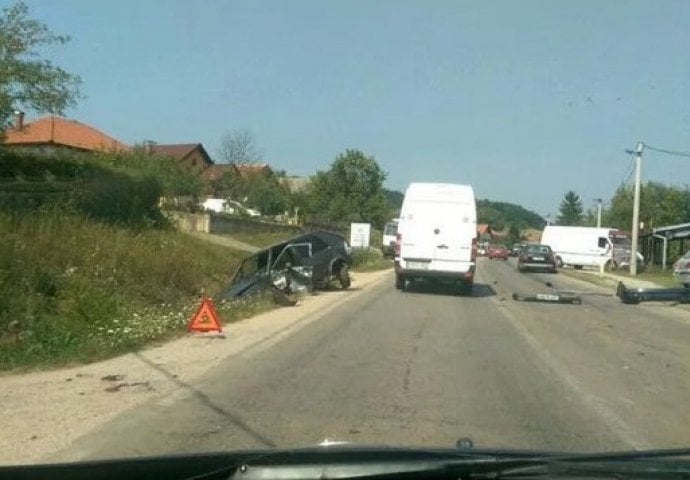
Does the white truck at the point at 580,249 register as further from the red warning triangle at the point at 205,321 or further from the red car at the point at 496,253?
the red warning triangle at the point at 205,321

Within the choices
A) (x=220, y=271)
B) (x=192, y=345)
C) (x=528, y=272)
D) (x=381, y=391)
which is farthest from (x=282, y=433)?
(x=528, y=272)

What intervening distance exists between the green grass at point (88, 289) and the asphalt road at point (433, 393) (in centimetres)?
225

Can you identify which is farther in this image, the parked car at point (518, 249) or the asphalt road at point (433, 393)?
the parked car at point (518, 249)

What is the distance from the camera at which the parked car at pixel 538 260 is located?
49.1 meters

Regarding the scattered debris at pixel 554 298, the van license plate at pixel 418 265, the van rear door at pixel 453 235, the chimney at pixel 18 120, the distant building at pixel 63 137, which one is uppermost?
the distant building at pixel 63 137

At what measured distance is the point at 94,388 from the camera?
9.47 meters

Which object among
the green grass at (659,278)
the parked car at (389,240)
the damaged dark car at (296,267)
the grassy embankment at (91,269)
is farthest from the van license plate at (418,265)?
the parked car at (389,240)

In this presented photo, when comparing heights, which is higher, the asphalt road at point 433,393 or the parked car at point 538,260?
the parked car at point 538,260

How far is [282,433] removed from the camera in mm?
7133

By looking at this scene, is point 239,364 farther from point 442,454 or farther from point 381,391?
point 442,454

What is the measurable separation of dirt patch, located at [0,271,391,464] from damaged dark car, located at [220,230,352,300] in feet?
23.2

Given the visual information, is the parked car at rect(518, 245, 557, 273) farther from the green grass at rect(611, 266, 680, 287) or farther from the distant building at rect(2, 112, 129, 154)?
the distant building at rect(2, 112, 129, 154)

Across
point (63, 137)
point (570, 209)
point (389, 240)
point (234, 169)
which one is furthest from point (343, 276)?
point (570, 209)

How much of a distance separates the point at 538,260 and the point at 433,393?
135 ft
